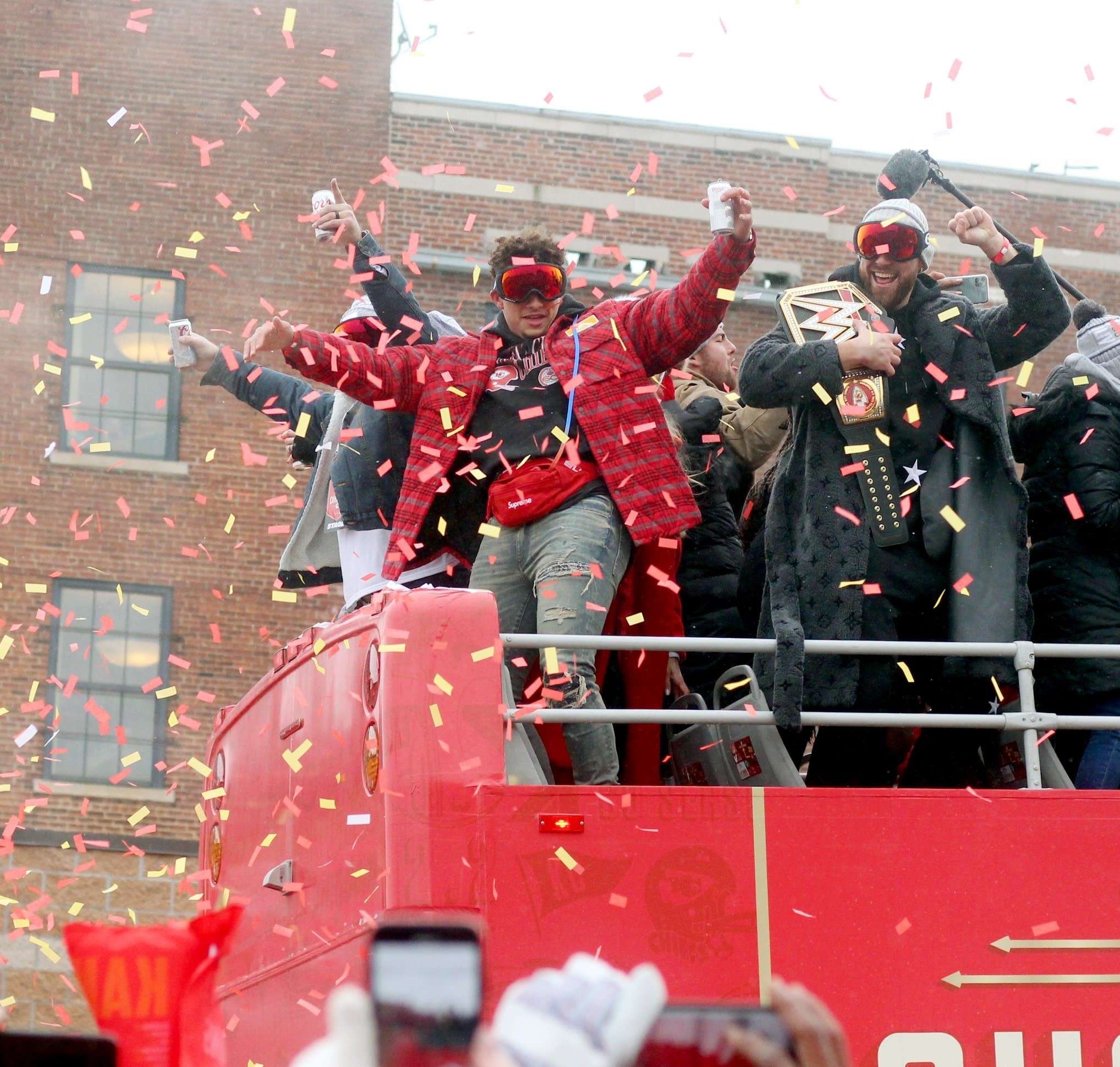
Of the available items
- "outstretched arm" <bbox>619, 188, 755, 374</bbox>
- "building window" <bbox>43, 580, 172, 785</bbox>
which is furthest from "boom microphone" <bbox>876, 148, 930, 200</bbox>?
"building window" <bbox>43, 580, 172, 785</bbox>

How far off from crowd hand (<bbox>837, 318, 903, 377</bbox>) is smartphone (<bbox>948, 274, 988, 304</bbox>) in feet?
2.29

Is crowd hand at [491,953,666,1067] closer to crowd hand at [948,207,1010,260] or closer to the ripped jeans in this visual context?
the ripped jeans

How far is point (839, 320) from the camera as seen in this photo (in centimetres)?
617

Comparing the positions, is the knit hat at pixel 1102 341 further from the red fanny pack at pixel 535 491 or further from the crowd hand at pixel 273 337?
the crowd hand at pixel 273 337

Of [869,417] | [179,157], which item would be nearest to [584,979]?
[869,417]

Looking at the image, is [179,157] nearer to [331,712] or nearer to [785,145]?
[785,145]

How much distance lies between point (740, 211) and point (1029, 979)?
101 inches

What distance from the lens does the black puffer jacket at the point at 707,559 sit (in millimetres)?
6855

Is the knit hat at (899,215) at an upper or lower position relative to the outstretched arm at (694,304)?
upper

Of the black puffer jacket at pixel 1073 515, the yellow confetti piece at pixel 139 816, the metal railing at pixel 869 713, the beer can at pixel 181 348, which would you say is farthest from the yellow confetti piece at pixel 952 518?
the yellow confetti piece at pixel 139 816

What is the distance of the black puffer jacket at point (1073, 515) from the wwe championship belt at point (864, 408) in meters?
0.71

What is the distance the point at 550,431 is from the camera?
6.05 m

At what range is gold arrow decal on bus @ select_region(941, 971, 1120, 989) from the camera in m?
5.20

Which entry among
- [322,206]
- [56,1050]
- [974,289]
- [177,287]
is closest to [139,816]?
[177,287]
